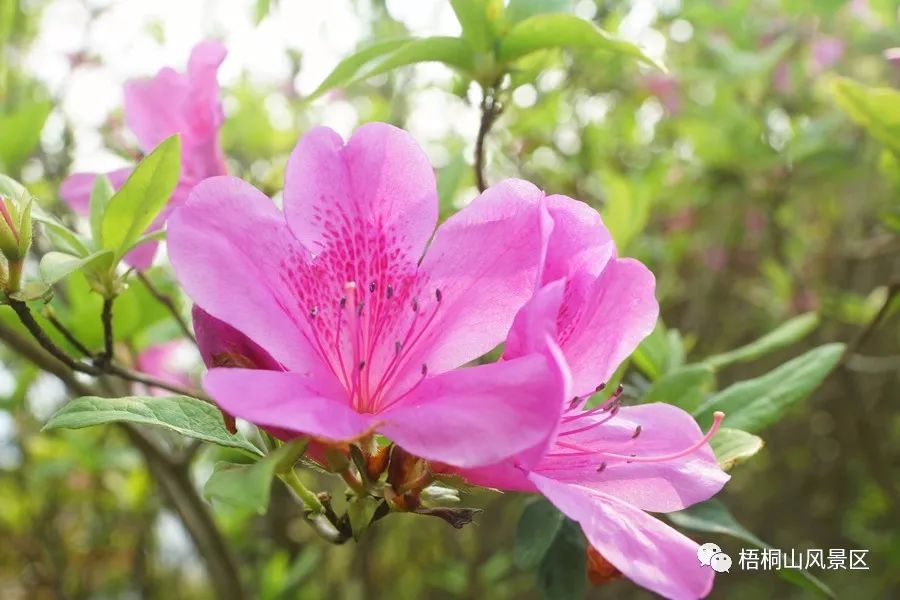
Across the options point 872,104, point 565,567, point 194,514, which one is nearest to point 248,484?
point 565,567

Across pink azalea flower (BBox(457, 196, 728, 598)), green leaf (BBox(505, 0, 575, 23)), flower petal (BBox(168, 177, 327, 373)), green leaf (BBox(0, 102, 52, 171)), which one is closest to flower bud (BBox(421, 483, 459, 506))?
pink azalea flower (BBox(457, 196, 728, 598))

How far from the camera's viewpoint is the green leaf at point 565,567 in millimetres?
1104

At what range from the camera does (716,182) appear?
2.54 m

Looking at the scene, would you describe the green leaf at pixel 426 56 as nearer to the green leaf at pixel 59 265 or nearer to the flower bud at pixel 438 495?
the green leaf at pixel 59 265

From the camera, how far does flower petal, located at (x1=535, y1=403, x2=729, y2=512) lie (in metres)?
0.82

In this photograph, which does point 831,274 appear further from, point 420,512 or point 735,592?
point 420,512

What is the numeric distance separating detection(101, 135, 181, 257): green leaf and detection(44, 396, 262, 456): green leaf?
22 centimetres

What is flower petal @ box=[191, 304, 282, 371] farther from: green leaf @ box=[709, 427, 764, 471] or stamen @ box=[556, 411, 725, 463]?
green leaf @ box=[709, 427, 764, 471]

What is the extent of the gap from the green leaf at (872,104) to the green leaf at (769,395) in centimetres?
33

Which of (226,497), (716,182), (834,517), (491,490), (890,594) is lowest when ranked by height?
(890,594)

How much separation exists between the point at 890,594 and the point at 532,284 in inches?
133

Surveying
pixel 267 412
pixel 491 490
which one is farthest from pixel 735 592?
pixel 267 412

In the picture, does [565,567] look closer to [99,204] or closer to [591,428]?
[591,428]

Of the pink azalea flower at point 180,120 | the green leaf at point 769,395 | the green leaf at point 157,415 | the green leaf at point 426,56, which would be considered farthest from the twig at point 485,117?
the green leaf at point 157,415
